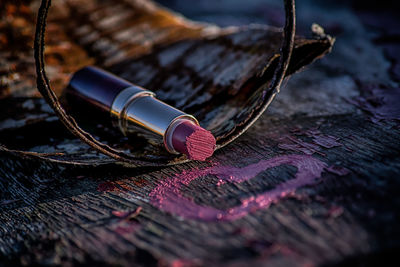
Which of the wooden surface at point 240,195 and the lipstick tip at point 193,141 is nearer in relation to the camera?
the wooden surface at point 240,195

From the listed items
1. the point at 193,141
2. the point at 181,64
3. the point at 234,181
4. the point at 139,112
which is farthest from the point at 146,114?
the point at 181,64

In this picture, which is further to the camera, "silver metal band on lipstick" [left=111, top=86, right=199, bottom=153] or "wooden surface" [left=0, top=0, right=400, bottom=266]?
"silver metal band on lipstick" [left=111, top=86, right=199, bottom=153]

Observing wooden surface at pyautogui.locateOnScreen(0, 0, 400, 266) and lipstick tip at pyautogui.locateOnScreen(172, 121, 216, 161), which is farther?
lipstick tip at pyautogui.locateOnScreen(172, 121, 216, 161)

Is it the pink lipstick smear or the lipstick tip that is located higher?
the lipstick tip

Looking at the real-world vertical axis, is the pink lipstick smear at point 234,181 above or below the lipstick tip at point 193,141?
below
